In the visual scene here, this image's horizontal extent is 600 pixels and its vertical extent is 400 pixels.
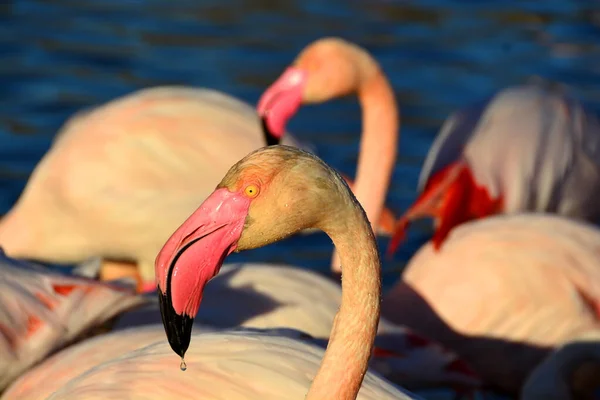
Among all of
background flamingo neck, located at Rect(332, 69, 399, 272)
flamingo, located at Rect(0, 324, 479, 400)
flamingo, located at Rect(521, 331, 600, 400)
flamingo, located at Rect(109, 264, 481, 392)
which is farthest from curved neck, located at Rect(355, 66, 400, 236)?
flamingo, located at Rect(0, 324, 479, 400)

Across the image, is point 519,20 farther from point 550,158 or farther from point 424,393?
point 424,393

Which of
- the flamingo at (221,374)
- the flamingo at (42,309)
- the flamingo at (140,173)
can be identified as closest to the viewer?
the flamingo at (221,374)

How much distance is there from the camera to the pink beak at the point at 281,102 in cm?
471

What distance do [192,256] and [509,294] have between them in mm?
2543

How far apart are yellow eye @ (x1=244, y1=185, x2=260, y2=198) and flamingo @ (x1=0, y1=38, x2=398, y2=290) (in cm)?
282

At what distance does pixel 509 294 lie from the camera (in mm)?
4566

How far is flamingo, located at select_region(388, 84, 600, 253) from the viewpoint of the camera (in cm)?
534

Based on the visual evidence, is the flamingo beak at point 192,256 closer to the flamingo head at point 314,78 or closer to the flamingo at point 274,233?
the flamingo at point 274,233

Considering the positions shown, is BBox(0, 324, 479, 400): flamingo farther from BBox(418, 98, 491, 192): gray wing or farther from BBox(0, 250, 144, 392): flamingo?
BBox(418, 98, 491, 192): gray wing

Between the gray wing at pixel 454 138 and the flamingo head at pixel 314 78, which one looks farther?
the gray wing at pixel 454 138

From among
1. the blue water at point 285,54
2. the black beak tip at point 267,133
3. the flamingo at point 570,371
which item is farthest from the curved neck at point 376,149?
the blue water at point 285,54

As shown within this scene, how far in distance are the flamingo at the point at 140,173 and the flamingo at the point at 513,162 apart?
1.09 feet

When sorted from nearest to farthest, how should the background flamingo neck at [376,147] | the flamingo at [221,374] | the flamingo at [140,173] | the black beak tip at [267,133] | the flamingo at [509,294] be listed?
1. the flamingo at [221,374]
2. the flamingo at [509,294]
3. the black beak tip at [267,133]
4. the background flamingo neck at [376,147]
5. the flamingo at [140,173]

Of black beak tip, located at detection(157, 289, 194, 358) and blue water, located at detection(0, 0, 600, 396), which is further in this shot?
blue water, located at detection(0, 0, 600, 396)
